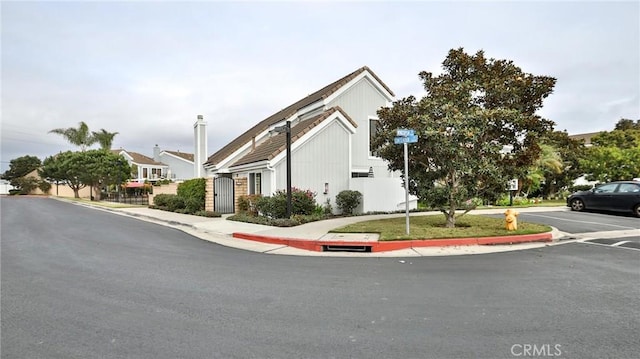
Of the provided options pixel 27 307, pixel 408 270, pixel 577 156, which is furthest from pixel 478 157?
pixel 577 156

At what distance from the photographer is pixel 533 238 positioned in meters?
9.40

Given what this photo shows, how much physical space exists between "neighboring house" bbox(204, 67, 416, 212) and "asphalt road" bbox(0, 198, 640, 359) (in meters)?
7.88

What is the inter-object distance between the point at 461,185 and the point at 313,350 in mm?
8700

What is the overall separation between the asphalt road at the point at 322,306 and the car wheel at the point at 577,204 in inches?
405

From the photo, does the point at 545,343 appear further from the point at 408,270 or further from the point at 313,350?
the point at 408,270

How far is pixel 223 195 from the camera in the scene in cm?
1889

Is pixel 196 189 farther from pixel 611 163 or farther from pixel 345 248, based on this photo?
pixel 611 163

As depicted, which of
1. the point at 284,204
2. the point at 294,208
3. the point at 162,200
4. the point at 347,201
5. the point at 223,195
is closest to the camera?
the point at 284,204

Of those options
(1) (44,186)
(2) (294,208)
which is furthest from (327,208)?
(1) (44,186)

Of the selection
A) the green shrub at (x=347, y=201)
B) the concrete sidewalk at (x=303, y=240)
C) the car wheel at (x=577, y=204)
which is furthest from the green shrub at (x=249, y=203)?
the car wheel at (x=577, y=204)

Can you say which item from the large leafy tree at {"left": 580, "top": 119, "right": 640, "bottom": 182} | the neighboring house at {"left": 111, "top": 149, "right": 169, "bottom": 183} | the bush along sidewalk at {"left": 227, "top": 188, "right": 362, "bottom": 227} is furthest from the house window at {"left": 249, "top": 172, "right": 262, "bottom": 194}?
the neighboring house at {"left": 111, "top": 149, "right": 169, "bottom": 183}

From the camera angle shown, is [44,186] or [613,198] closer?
[613,198]

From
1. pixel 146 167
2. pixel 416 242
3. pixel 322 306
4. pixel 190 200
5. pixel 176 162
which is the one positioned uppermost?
pixel 176 162

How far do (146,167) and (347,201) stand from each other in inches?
2017
